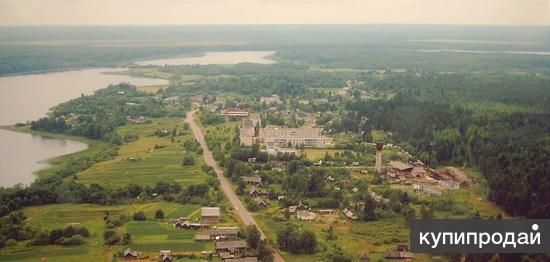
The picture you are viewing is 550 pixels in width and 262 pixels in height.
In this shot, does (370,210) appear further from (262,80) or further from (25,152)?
(262,80)

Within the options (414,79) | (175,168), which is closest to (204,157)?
(175,168)

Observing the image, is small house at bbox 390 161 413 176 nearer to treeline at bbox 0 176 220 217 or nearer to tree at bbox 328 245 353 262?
treeline at bbox 0 176 220 217

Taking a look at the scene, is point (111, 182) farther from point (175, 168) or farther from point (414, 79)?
point (414, 79)

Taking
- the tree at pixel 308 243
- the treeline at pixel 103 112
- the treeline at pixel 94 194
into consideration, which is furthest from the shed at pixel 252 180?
the treeline at pixel 103 112

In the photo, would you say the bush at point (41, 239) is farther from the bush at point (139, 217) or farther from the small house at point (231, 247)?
the small house at point (231, 247)

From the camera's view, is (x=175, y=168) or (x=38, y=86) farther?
(x=38, y=86)

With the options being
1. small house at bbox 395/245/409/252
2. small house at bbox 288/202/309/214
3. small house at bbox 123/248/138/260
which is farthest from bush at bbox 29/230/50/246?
small house at bbox 395/245/409/252

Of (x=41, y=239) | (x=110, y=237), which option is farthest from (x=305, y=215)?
(x=41, y=239)
